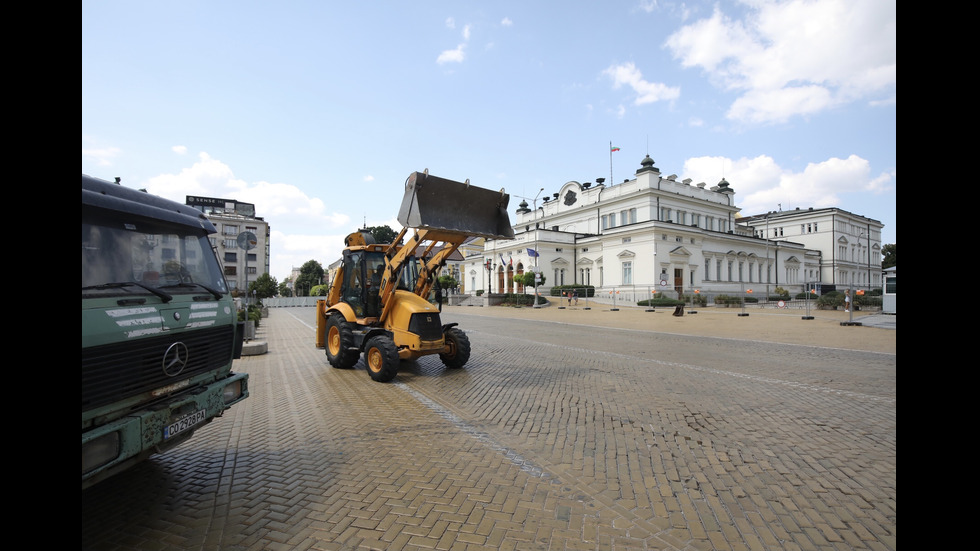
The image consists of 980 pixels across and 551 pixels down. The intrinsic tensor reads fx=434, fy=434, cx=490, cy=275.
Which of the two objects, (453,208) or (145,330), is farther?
(453,208)

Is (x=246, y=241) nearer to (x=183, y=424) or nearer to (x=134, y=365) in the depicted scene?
(x=183, y=424)

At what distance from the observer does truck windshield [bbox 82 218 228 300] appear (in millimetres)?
3336

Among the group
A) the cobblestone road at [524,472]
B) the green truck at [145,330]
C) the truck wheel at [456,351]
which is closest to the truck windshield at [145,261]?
the green truck at [145,330]

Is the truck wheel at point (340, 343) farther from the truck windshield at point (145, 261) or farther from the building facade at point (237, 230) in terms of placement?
the building facade at point (237, 230)

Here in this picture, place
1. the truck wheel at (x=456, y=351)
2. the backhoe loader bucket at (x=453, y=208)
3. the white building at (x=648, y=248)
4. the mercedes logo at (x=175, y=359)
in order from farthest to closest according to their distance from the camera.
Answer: the white building at (x=648, y=248) → the truck wheel at (x=456, y=351) → the backhoe loader bucket at (x=453, y=208) → the mercedes logo at (x=175, y=359)

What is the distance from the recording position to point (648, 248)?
155 feet

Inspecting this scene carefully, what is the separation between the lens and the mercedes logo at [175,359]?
141 inches

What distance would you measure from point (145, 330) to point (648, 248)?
48392mm

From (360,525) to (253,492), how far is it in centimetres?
129

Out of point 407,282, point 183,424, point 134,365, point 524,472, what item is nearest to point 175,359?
point 134,365

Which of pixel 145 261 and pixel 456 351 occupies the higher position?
pixel 145 261

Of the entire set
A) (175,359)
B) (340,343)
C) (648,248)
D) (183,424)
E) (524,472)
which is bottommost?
(524,472)

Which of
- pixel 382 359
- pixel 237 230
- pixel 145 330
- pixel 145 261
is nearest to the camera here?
pixel 145 330
